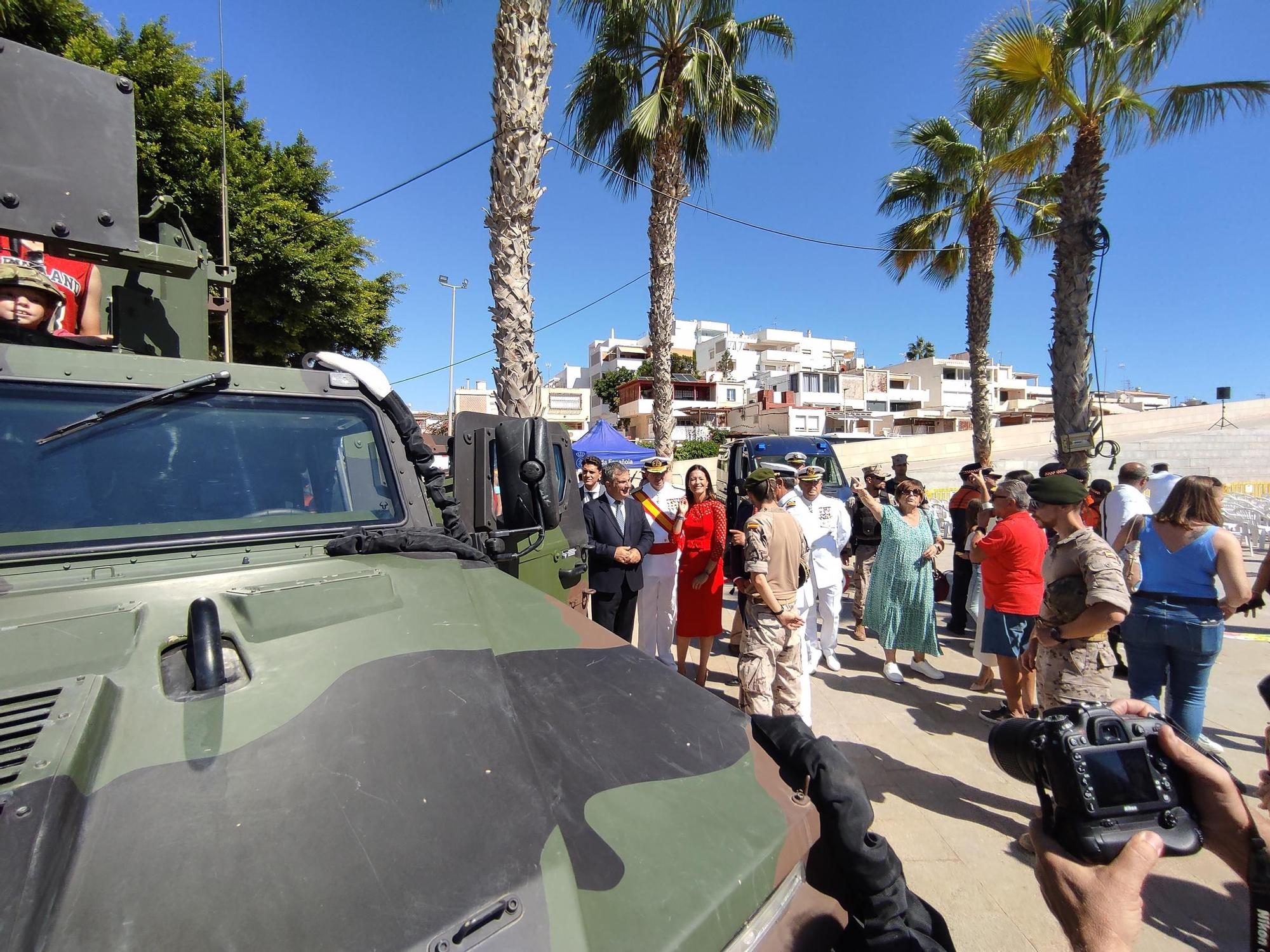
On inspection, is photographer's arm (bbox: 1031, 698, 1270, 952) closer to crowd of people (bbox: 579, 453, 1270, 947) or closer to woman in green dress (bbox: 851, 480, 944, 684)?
crowd of people (bbox: 579, 453, 1270, 947)

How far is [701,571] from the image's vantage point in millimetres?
5086

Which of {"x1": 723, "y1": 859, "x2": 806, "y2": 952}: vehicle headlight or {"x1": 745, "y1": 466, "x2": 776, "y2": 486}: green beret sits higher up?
{"x1": 745, "y1": 466, "x2": 776, "y2": 486}: green beret

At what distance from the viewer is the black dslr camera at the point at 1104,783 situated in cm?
117

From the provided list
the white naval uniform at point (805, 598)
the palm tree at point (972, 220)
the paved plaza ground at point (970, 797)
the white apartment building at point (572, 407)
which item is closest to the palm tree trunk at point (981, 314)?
the palm tree at point (972, 220)

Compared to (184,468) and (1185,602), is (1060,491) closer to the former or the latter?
(1185,602)

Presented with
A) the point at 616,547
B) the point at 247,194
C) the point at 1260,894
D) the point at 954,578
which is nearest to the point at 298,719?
the point at 1260,894

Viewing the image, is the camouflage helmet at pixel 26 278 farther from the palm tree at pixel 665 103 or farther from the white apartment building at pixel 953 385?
the white apartment building at pixel 953 385

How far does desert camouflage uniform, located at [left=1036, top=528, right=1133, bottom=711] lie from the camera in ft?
10.0

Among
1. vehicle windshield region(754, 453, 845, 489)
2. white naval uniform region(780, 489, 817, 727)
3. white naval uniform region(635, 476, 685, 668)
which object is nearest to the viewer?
white naval uniform region(780, 489, 817, 727)

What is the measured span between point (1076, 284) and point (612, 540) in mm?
7849

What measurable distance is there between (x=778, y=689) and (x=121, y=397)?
3.60 meters

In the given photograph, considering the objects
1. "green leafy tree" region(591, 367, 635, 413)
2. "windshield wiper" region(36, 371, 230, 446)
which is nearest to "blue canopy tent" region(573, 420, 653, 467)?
"windshield wiper" region(36, 371, 230, 446)

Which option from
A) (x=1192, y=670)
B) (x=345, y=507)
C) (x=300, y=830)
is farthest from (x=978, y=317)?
(x=300, y=830)

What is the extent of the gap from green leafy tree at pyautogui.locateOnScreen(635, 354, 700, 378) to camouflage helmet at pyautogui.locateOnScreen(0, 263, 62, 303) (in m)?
49.4
